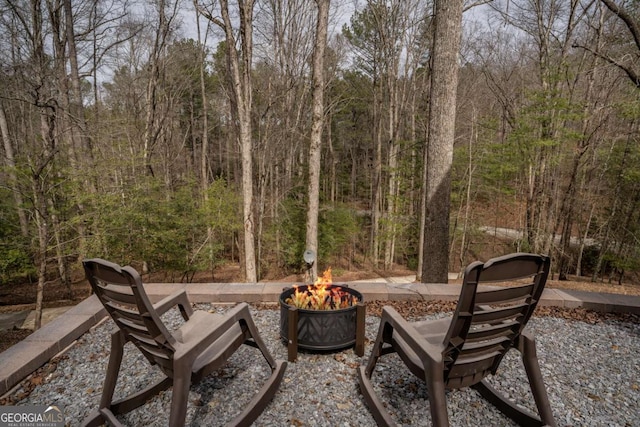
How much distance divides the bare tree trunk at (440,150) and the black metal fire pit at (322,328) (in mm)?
2146

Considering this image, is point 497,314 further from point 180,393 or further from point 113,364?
point 113,364

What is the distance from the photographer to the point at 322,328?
89.0 inches

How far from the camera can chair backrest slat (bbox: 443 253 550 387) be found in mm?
1314

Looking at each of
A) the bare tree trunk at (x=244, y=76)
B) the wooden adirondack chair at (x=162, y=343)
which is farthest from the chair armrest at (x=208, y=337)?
the bare tree trunk at (x=244, y=76)

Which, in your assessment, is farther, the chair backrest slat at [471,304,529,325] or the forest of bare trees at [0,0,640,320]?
the forest of bare trees at [0,0,640,320]

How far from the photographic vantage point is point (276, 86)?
371 inches

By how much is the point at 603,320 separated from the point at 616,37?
783 cm

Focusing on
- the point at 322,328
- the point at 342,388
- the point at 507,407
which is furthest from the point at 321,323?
the point at 507,407

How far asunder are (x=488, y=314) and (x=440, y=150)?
3071 millimetres

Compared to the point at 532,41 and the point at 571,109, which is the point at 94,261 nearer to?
the point at 571,109

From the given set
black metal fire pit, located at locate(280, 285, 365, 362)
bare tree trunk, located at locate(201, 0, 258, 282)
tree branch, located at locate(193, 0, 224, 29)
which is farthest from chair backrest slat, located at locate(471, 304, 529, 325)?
tree branch, located at locate(193, 0, 224, 29)

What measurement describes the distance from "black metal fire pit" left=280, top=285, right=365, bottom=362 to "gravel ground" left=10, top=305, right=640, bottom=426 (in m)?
0.14

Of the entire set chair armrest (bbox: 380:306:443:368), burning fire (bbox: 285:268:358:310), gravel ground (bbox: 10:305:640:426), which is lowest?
gravel ground (bbox: 10:305:640:426)

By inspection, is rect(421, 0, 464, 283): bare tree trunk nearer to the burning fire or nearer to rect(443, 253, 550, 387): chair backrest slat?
the burning fire
